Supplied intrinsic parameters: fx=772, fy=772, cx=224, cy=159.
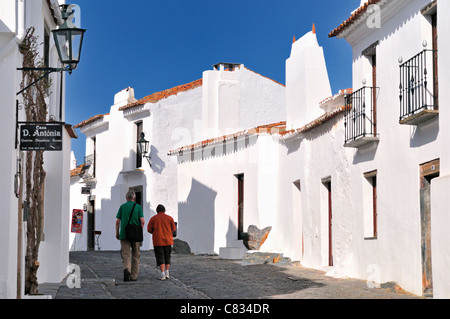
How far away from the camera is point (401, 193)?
42.1 feet

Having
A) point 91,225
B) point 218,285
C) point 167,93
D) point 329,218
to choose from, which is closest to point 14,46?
point 218,285

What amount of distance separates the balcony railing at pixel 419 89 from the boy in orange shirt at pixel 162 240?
455cm

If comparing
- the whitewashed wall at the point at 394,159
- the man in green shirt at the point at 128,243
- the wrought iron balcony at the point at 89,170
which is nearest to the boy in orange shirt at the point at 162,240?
the man in green shirt at the point at 128,243

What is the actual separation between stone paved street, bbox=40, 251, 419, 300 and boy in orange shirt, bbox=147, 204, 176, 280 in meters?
0.30

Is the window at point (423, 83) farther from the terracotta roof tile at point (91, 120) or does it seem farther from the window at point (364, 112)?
the terracotta roof tile at point (91, 120)

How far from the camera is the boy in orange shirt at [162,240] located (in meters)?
13.7

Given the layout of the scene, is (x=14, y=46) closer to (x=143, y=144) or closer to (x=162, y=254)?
(x=162, y=254)

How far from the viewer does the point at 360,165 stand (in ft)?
48.9

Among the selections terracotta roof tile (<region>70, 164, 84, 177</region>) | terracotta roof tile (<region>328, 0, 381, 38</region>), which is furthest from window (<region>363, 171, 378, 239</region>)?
terracotta roof tile (<region>70, 164, 84, 177</region>)

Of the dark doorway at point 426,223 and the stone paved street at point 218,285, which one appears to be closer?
the stone paved street at point 218,285

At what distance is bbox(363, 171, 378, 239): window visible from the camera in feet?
47.7

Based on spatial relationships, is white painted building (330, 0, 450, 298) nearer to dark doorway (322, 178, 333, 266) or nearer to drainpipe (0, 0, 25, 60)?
dark doorway (322, 178, 333, 266)

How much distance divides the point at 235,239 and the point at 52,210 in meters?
8.58

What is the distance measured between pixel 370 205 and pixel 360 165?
81cm
